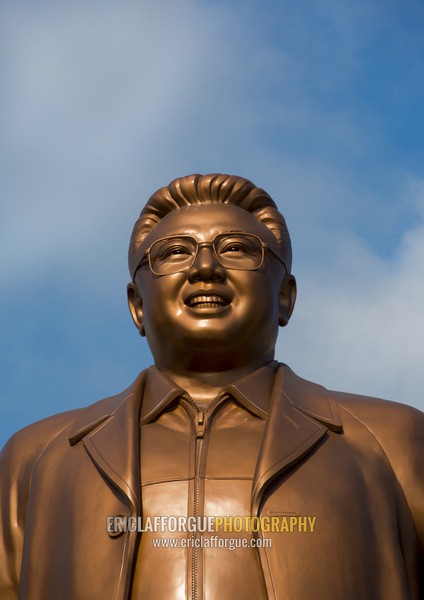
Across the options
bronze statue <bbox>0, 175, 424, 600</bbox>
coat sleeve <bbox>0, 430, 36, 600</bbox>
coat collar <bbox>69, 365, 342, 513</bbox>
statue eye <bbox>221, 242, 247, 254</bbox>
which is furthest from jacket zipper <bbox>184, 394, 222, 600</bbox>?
coat sleeve <bbox>0, 430, 36, 600</bbox>

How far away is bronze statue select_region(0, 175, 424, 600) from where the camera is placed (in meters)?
5.50

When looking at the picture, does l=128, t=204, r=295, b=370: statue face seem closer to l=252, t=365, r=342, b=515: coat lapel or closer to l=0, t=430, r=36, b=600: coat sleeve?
l=252, t=365, r=342, b=515: coat lapel

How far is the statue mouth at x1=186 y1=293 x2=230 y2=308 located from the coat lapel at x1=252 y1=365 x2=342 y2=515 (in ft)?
1.61

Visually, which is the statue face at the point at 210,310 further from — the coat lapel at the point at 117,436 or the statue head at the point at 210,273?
the coat lapel at the point at 117,436

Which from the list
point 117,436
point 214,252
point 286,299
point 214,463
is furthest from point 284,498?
point 286,299

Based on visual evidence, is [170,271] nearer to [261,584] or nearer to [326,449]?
[326,449]

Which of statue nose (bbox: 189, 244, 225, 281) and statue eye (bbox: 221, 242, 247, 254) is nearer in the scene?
statue nose (bbox: 189, 244, 225, 281)

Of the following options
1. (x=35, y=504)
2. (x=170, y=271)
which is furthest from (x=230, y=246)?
(x=35, y=504)

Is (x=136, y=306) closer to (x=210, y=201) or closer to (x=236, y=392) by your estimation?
(x=210, y=201)

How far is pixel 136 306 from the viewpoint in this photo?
6.95 meters

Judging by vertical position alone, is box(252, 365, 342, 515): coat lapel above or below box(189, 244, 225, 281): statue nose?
below

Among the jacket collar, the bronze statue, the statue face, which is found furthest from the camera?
the statue face

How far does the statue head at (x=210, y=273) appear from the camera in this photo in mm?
6371

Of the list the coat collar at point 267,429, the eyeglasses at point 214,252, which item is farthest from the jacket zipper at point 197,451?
the eyeglasses at point 214,252
